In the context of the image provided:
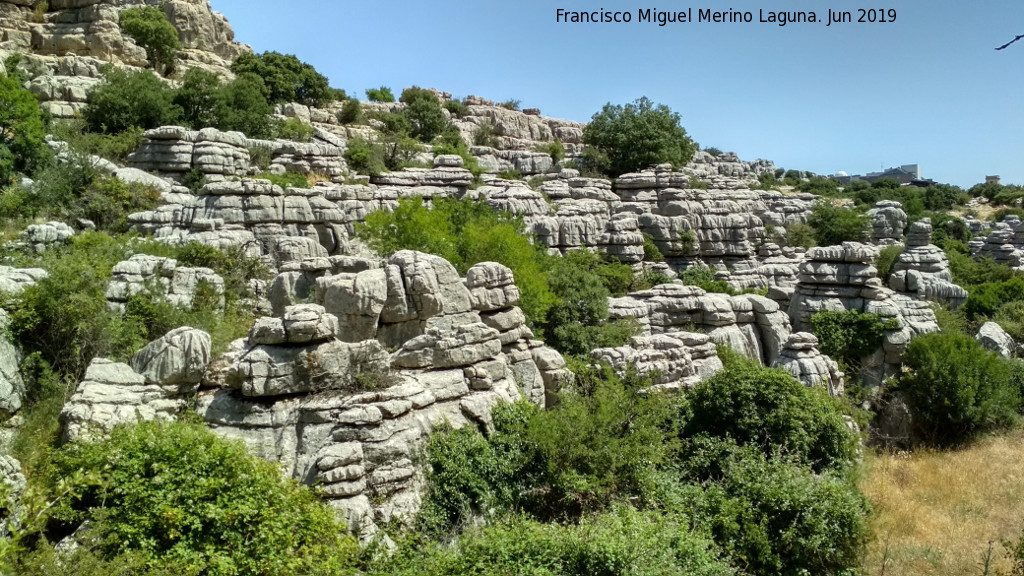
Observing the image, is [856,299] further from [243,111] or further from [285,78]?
[285,78]

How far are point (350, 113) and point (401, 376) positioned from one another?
32.7 meters

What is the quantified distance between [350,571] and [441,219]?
11.9 m

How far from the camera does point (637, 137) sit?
40.1m

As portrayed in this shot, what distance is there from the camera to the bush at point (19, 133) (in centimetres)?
1859

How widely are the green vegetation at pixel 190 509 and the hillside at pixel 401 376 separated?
3cm

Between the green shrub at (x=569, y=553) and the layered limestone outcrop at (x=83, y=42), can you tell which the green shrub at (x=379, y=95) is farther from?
the green shrub at (x=569, y=553)

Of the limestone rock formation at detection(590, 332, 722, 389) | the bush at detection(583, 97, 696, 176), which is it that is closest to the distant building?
the bush at detection(583, 97, 696, 176)

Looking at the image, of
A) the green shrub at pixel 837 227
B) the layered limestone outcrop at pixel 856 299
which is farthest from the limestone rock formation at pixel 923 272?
the green shrub at pixel 837 227

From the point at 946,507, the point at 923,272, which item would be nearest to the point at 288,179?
the point at 946,507

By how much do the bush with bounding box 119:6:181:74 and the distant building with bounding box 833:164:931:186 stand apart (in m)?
62.4

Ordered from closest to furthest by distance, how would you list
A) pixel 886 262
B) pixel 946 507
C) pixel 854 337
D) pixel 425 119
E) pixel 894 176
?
pixel 946 507 < pixel 854 337 < pixel 886 262 < pixel 425 119 < pixel 894 176

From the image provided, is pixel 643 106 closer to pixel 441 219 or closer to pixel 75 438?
pixel 441 219

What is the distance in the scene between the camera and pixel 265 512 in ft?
23.5

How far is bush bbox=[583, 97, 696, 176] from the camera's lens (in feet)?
130
